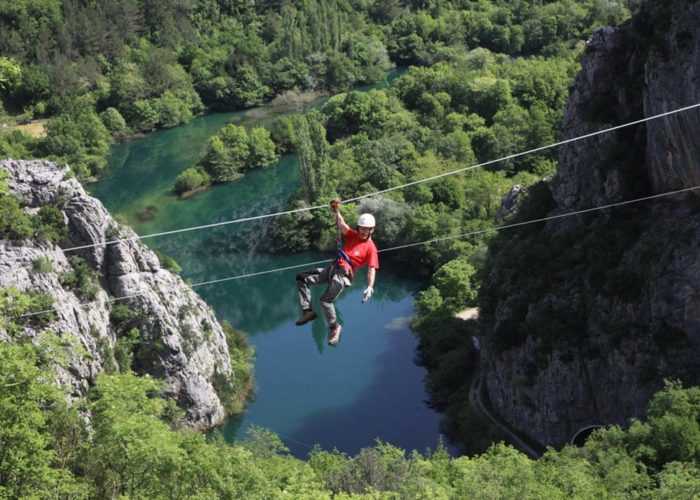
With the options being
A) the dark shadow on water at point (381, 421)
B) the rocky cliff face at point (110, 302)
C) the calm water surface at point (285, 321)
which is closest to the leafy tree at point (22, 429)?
the rocky cliff face at point (110, 302)

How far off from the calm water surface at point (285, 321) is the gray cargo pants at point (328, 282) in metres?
20.2

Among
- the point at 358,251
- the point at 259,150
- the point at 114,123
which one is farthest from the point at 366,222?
the point at 114,123

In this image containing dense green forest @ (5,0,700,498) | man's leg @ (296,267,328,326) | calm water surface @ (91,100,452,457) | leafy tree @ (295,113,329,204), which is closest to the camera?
man's leg @ (296,267,328,326)

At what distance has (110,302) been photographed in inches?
1455

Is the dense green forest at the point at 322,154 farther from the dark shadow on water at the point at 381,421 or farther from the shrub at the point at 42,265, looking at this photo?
the dark shadow on water at the point at 381,421

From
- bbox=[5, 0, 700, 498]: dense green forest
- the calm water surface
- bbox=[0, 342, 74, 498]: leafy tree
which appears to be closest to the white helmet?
bbox=[5, 0, 700, 498]: dense green forest

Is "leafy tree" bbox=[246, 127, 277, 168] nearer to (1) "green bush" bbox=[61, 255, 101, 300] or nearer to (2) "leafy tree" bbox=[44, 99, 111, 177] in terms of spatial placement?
(2) "leafy tree" bbox=[44, 99, 111, 177]

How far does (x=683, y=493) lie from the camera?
63.2 ft

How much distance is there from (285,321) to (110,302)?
1137 cm

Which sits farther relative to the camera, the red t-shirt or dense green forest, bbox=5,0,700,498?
dense green forest, bbox=5,0,700,498

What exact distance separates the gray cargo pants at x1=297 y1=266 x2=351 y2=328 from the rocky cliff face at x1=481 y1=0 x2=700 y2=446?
1614 cm

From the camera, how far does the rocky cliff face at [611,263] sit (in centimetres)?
2912

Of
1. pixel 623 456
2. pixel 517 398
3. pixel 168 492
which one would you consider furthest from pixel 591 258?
pixel 168 492

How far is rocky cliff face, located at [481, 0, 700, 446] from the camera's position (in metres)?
29.1
